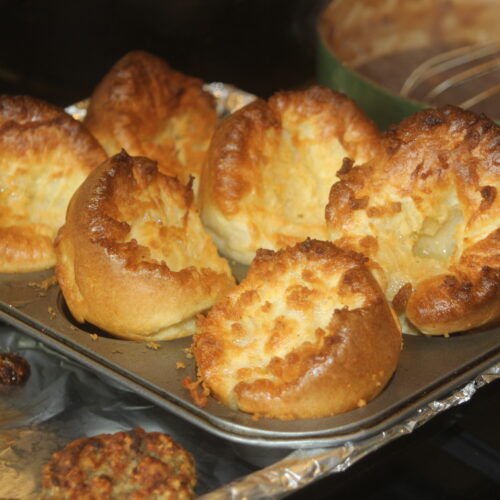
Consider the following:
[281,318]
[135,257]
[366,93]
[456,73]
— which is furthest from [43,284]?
[456,73]

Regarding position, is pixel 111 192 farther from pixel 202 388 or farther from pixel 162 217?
pixel 202 388

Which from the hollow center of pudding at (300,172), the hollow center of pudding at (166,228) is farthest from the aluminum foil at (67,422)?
the hollow center of pudding at (300,172)

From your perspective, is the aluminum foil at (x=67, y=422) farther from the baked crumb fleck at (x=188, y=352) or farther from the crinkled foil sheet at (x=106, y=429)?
the baked crumb fleck at (x=188, y=352)

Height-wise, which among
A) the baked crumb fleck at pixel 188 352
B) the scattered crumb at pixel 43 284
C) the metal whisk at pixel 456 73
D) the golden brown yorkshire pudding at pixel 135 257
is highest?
the metal whisk at pixel 456 73

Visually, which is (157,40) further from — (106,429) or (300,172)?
(106,429)

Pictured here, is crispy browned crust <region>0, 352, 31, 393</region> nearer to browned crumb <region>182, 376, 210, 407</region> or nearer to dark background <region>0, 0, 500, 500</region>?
browned crumb <region>182, 376, 210, 407</region>

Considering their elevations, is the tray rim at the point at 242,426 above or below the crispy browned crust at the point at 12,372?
above

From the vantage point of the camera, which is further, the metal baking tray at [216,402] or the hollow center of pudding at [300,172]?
the hollow center of pudding at [300,172]
